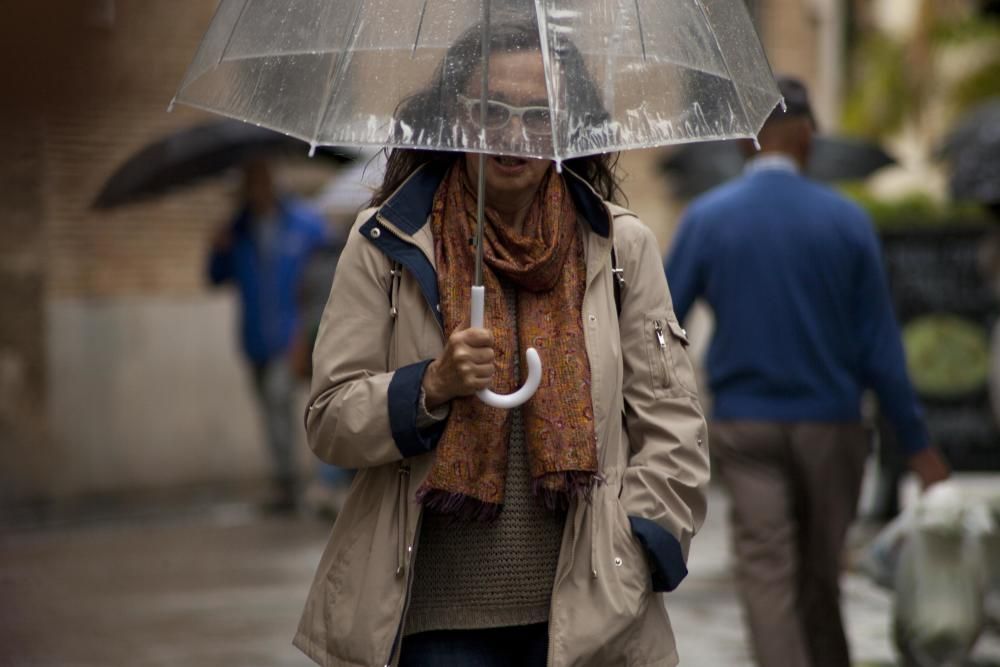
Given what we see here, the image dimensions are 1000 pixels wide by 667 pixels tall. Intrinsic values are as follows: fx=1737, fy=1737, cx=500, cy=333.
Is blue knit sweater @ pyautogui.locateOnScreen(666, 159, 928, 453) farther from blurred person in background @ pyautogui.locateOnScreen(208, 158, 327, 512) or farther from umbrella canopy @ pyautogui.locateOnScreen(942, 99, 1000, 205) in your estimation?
blurred person in background @ pyautogui.locateOnScreen(208, 158, 327, 512)

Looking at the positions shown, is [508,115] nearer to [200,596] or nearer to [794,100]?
[794,100]

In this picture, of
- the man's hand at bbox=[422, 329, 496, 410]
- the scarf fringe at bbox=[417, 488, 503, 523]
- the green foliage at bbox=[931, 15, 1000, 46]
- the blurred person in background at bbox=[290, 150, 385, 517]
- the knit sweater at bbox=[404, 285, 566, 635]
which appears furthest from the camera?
the green foliage at bbox=[931, 15, 1000, 46]

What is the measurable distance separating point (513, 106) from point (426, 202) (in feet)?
0.85

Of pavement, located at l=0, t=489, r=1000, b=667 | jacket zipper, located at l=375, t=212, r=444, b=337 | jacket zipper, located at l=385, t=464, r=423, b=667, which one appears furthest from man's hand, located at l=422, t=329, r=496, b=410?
pavement, located at l=0, t=489, r=1000, b=667

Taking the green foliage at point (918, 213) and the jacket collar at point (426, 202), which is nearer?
the jacket collar at point (426, 202)

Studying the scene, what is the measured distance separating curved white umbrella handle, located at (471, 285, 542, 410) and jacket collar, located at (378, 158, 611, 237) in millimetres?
258

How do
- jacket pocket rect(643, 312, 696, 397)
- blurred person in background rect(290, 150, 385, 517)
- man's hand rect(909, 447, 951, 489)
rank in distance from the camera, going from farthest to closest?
blurred person in background rect(290, 150, 385, 517)
man's hand rect(909, 447, 951, 489)
jacket pocket rect(643, 312, 696, 397)

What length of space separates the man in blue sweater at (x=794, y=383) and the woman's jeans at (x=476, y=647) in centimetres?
227

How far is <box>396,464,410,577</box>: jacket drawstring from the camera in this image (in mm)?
2910

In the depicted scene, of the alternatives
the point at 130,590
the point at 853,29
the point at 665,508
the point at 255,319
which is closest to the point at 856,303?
the point at 665,508

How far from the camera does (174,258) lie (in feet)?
39.4

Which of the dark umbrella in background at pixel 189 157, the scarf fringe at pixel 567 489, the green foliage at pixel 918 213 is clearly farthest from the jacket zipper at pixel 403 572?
the green foliage at pixel 918 213

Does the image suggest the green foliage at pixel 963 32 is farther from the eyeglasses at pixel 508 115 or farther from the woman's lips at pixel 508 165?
the eyeglasses at pixel 508 115

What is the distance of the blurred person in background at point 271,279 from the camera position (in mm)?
10562
